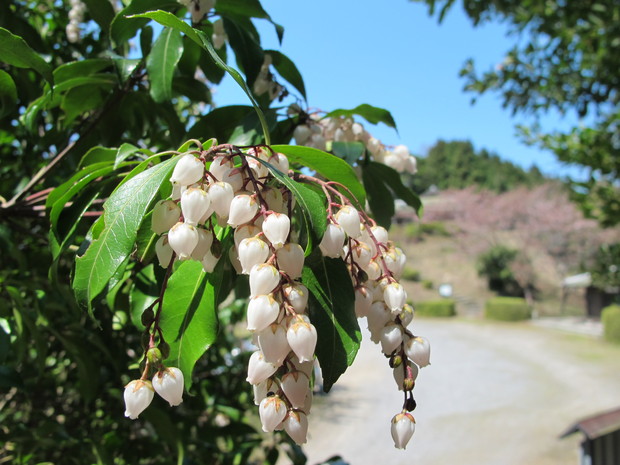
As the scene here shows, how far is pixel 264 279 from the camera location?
540 millimetres

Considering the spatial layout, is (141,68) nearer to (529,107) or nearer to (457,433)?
(529,107)

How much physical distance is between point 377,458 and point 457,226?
1663 centimetres

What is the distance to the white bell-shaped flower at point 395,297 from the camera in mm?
633

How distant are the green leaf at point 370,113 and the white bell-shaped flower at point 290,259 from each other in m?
0.60

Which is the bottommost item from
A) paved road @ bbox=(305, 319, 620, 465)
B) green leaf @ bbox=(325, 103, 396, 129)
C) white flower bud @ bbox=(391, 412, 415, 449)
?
paved road @ bbox=(305, 319, 620, 465)

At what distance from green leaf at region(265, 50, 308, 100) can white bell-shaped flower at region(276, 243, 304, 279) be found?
67 cm

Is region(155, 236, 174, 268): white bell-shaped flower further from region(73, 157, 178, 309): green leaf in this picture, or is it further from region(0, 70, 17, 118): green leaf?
region(0, 70, 17, 118): green leaf

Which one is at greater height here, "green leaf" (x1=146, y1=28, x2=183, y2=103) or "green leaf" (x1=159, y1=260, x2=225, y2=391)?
"green leaf" (x1=146, y1=28, x2=183, y2=103)

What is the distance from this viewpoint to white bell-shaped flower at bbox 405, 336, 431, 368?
64cm

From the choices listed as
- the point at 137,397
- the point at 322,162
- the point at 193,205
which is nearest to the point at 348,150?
the point at 322,162

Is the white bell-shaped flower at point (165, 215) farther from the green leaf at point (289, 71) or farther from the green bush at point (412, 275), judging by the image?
the green bush at point (412, 275)

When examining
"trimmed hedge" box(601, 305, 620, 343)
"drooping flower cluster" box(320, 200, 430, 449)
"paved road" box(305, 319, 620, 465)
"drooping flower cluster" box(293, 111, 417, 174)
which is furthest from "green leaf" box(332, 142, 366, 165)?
"trimmed hedge" box(601, 305, 620, 343)

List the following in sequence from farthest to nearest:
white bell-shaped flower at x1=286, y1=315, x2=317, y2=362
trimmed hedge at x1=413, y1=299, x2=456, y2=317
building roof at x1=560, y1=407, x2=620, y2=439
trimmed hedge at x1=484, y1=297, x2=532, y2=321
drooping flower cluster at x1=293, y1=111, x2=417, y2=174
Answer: trimmed hedge at x1=413, y1=299, x2=456, y2=317 → trimmed hedge at x1=484, y1=297, x2=532, y2=321 → building roof at x1=560, y1=407, x2=620, y2=439 → drooping flower cluster at x1=293, y1=111, x2=417, y2=174 → white bell-shaped flower at x1=286, y1=315, x2=317, y2=362

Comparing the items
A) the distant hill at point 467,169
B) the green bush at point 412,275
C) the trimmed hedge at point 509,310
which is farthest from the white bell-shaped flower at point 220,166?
the distant hill at point 467,169
